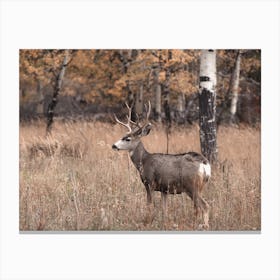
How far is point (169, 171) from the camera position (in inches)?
246

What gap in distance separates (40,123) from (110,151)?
4.67ft

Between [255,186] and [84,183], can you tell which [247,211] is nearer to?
[255,186]

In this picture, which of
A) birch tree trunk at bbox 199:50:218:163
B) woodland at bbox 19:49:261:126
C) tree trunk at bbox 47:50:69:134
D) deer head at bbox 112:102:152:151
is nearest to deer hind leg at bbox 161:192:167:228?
deer head at bbox 112:102:152:151

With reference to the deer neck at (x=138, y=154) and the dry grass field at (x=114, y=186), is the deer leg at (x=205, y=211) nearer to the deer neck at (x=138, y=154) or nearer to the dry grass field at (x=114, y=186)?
the dry grass field at (x=114, y=186)

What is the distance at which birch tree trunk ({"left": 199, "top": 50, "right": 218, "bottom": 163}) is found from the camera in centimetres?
715

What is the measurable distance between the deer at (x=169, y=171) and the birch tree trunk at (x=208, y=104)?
106cm

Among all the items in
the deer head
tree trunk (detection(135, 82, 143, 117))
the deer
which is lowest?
the deer

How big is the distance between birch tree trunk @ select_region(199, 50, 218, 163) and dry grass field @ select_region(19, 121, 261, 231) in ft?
0.41

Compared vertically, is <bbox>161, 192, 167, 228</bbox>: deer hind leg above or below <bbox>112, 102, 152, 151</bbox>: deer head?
below

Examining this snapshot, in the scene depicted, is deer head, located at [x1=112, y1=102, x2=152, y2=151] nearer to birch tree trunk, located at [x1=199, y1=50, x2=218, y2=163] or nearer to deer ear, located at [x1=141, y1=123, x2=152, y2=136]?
deer ear, located at [x1=141, y1=123, x2=152, y2=136]

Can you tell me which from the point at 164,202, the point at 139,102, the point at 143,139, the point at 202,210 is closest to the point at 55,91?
the point at 139,102

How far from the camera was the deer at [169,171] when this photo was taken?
6137mm

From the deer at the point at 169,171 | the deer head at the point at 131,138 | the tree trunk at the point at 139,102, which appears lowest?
the deer at the point at 169,171

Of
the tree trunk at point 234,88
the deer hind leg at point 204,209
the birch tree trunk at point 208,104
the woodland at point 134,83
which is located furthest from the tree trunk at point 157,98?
the deer hind leg at point 204,209
